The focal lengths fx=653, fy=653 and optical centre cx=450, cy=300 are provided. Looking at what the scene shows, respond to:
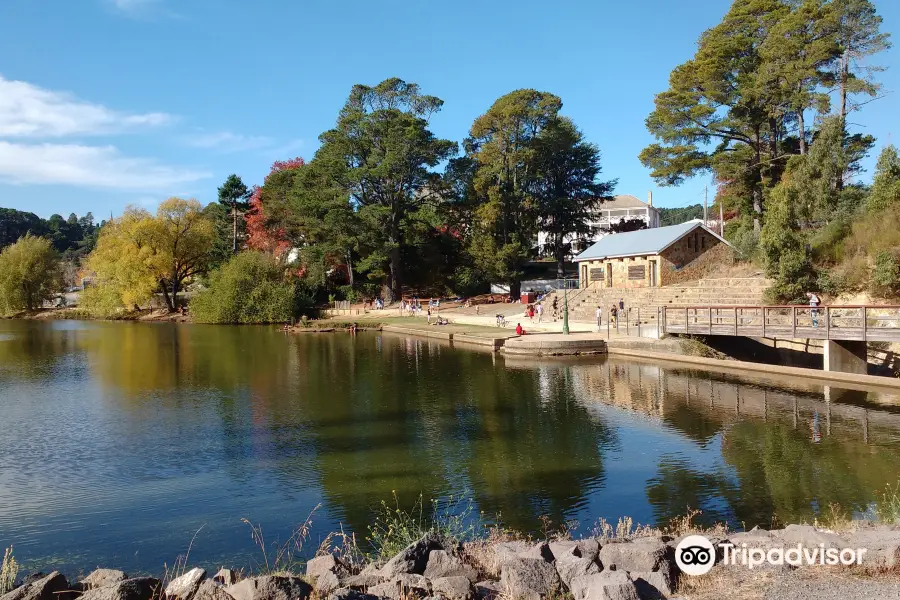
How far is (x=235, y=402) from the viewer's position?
73.2 ft

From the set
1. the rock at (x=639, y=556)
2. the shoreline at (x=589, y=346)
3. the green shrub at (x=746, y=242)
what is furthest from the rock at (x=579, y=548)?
the green shrub at (x=746, y=242)

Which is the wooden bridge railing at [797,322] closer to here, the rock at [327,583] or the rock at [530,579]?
the rock at [530,579]

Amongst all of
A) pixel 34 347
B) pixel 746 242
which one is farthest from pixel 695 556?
pixel 34 347

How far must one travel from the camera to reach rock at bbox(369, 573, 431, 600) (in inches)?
254

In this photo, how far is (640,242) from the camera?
45.3 metres

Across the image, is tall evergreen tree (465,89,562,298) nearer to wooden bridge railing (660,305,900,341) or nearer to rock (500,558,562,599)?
wooden bridge railing (660,305,900,341)

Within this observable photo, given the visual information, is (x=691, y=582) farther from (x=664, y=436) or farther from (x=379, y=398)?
(x=379, y=398)

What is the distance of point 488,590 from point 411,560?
3.25 ft

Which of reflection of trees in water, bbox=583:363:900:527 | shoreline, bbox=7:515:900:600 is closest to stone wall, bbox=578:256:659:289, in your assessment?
reflection of trees in water, bbox=583:363:900:527

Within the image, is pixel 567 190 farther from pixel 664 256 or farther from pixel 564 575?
pixel 564 575

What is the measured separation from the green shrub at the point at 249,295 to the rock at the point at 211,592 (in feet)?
175

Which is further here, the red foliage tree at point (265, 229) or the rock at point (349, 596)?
the red foliage tree at point (265, 229)

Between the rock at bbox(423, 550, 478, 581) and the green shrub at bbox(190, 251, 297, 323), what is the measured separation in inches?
2099

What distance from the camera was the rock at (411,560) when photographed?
7.04 meters
